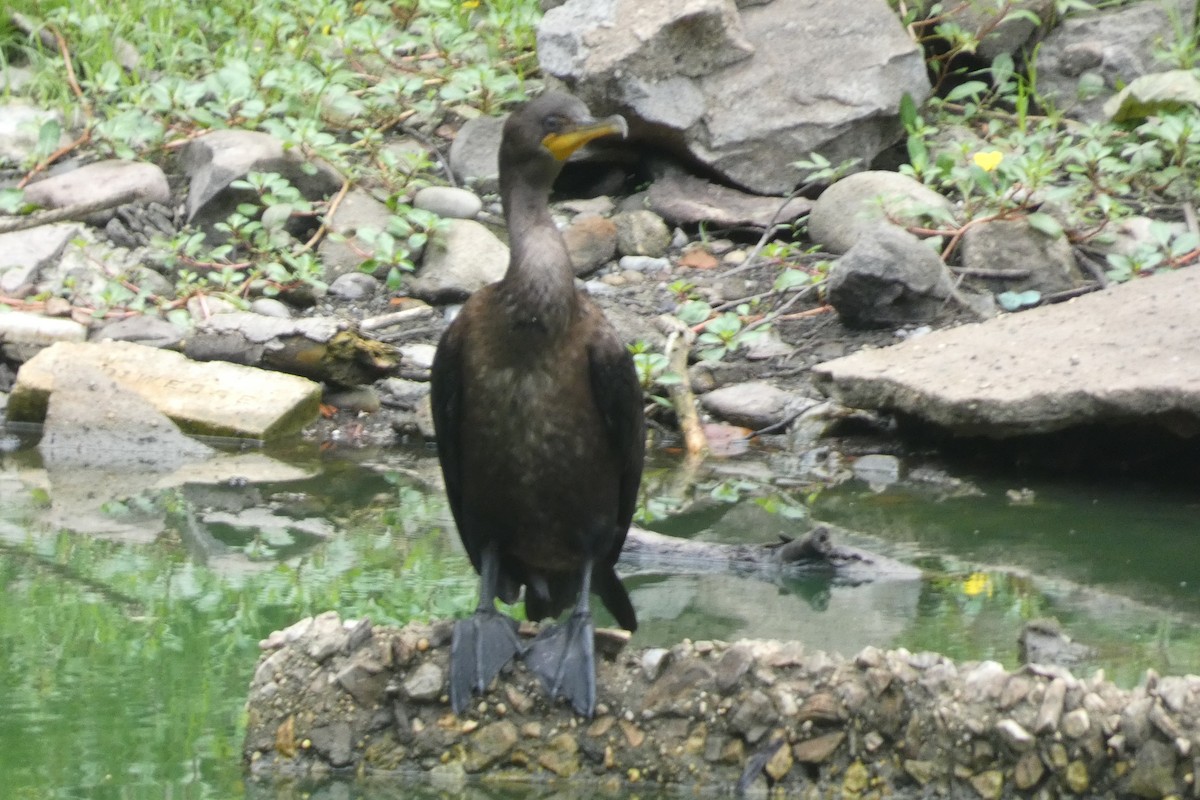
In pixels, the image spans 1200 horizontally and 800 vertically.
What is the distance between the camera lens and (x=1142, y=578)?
200 inches

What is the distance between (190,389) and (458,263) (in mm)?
1629

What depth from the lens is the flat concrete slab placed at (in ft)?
19.2

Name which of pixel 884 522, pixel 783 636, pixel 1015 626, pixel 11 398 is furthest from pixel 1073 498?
pixel 11 398

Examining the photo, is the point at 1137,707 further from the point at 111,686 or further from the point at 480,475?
the point at 111,686

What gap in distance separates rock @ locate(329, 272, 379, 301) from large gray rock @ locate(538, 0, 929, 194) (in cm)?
155

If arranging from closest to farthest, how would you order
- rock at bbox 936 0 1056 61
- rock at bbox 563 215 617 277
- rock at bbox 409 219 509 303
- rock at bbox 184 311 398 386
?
rock at bbox 184 311 398 386 < rock at bbox 409 219 509 303 < rock at bbox 563 215 617 277 < rock at bbox 936 0 1056 61

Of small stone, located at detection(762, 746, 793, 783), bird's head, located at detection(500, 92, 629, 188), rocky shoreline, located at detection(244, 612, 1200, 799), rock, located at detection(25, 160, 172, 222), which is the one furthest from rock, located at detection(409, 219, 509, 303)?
small stone, located at detection(762, 746, 793, 783)

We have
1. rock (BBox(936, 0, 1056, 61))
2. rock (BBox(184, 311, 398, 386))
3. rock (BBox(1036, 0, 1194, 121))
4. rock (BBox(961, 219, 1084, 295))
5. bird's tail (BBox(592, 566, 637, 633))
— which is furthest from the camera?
rock (BBox(936, 0, 1056, 61))

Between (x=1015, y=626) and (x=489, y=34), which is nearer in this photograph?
(x=1015, y=626)

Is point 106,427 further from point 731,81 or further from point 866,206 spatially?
point 731,81

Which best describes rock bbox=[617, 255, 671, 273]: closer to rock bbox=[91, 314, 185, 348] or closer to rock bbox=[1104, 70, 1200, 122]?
rock bbox=[91, 314, 185, 348]

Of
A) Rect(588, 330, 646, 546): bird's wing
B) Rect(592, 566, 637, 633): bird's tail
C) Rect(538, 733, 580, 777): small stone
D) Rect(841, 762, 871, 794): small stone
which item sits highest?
Rect(588, 330, 646, 546): bird's wing

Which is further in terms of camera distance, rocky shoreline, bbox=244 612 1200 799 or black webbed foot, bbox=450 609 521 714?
black webbed foot, bbox=450 609 521 714

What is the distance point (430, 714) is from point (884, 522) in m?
2.80
